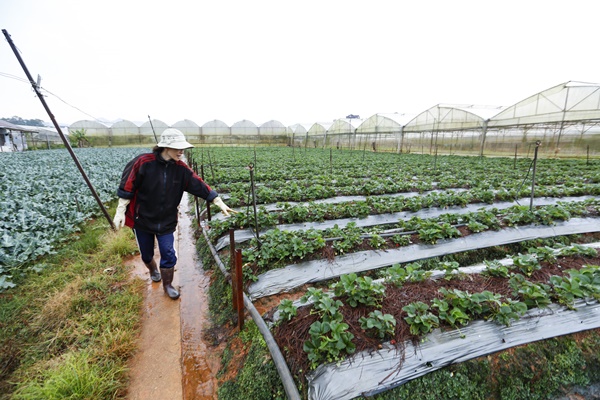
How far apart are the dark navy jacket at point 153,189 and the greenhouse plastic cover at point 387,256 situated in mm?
1595

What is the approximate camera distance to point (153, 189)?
338cm

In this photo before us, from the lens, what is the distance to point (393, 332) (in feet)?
7.59

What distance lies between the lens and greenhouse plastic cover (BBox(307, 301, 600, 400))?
2047 millimetres

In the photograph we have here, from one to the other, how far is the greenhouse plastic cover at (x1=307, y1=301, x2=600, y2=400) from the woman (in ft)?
8.51

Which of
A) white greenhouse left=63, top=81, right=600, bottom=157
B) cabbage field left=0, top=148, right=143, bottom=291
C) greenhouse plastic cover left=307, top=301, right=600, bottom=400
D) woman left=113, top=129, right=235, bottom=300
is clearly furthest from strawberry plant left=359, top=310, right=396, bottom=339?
white greenhouse left=63, top=81, right=600, bottom=157

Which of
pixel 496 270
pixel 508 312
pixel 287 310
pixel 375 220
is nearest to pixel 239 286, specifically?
pixel 287 310

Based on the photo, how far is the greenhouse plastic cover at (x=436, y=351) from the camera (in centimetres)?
205

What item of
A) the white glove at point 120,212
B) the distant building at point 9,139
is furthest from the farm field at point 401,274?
the distant building at point 9,139

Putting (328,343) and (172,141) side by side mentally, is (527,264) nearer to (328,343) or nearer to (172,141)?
(328,343)

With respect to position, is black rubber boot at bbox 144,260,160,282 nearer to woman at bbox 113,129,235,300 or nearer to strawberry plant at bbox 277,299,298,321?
woman at bbox 113,129,235,300

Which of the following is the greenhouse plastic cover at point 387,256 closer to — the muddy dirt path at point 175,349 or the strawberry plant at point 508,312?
the muddy dirt path at point 175,349

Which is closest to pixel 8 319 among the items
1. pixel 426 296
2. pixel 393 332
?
pixel 393 332

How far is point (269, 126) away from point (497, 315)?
49858 mm

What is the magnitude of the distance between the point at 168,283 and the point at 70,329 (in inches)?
45.9
